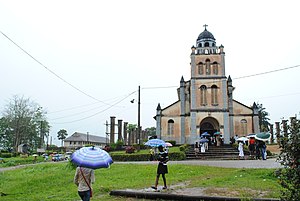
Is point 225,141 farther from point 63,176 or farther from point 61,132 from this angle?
point 61,132

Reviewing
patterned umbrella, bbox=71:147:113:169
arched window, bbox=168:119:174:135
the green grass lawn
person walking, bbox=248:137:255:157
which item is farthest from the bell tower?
patterned umbrella, bbox=71:147:113:169

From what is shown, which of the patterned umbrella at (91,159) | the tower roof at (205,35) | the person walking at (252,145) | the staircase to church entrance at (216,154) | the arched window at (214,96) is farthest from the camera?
the tower roof at (205,35)

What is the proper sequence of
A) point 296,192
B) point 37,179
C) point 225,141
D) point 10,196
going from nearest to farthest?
point 296,192
point 10,196
point 37,179
point 225,141

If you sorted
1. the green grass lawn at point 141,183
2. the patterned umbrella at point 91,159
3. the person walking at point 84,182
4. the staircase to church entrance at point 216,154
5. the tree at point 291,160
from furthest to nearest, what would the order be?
the staircase to church entrance at point 216,154
the green grass lawn at point 141,183
the person walking at point 84,182
the patterned umbrella at point 91,159
the tree at point 291,160

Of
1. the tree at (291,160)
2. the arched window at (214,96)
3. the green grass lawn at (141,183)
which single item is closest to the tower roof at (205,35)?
the arched window at (214,96)

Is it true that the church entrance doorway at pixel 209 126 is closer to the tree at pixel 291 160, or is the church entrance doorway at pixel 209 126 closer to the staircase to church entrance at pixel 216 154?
the staircase to church entrance at pixel 216 154

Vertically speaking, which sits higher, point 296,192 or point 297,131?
point 297,131

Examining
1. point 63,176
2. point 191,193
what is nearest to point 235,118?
point 63,176

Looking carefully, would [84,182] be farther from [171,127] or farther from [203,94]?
[171,127]

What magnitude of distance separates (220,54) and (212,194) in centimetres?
3055

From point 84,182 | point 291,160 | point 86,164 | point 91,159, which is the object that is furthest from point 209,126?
point 291,160

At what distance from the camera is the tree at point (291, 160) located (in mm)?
5590

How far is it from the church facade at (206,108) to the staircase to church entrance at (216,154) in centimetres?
451

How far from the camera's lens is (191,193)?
9812 mm
